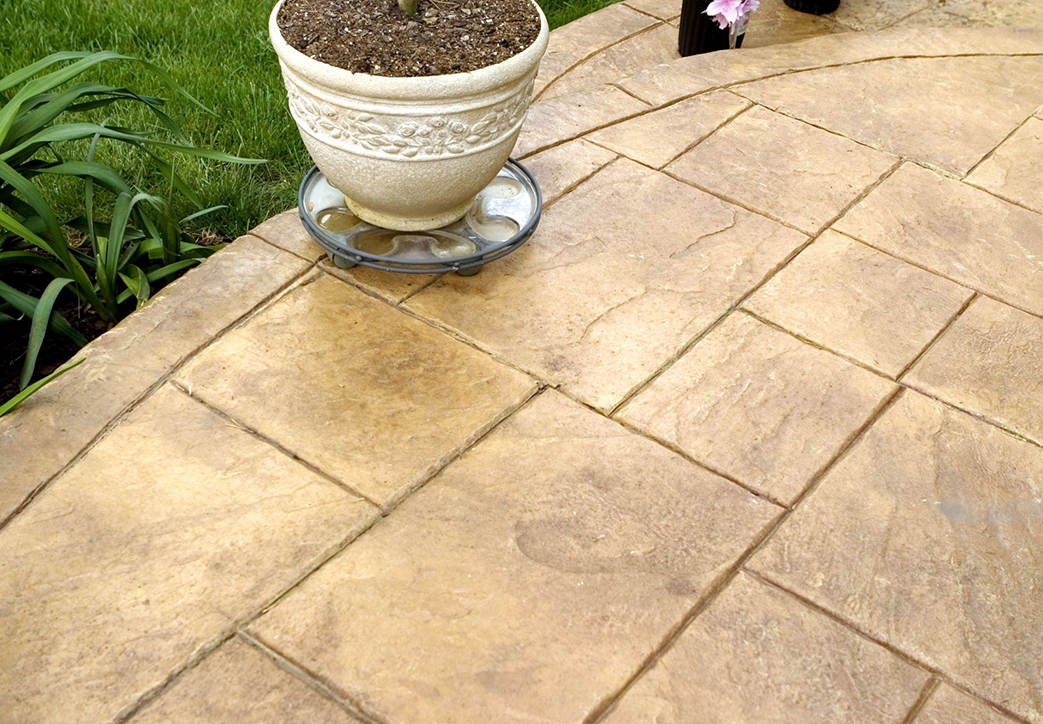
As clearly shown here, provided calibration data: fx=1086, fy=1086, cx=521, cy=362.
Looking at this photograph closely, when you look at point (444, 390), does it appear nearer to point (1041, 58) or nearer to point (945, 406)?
point (945, 406)

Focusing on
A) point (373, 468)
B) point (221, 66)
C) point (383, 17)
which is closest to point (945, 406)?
point (373, 468)

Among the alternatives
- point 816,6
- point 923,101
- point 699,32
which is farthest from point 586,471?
point 816,6

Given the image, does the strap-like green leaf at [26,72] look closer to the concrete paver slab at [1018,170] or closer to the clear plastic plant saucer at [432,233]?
the clear plastic plant saucer at [432,233]

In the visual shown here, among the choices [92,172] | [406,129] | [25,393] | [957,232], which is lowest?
[957,232]

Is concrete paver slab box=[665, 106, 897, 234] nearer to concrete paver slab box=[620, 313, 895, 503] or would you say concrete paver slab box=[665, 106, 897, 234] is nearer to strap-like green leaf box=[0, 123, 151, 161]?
concrete paver slab box=[620, 313, 895, 503]

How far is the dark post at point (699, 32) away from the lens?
3.86 meters

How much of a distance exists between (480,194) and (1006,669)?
161 cm

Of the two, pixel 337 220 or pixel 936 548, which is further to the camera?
pixel 337 220

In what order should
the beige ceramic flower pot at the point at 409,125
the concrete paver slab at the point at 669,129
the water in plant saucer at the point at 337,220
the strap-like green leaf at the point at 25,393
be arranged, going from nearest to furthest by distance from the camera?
the strap-like green leaf at the point at 25,393, the beige ceramic flower pot at the point at 409,125, the water in plant saucer at the point at 337,220, the concrete paver slab at the point at 669,129

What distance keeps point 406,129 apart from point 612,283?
64 centimetres

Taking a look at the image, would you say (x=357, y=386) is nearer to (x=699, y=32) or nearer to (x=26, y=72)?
(x=26, y=72)

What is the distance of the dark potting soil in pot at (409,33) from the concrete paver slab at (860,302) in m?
0.84

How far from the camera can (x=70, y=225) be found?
2564 millimetres

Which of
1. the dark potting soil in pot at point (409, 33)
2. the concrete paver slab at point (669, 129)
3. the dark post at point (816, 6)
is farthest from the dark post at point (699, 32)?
the dark potting soil in pot at point (409, 33)
